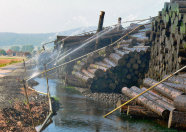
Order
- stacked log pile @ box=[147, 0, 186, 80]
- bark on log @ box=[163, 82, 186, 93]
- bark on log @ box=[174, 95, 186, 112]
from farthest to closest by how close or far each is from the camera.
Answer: stacked log pile @ box=[147, 0, 186, 80] < bark on log @ box=[163, 82, 186, 93] < bark on log @ box=[174, 95, 186, 112]

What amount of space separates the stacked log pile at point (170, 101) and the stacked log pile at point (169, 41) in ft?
3.96

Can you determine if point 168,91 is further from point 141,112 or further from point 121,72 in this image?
point 121,72

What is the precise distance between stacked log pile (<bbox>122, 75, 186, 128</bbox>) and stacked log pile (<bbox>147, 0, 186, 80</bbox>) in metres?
1.21

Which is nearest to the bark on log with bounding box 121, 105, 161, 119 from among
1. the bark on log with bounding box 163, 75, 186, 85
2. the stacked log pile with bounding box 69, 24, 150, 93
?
the bark on log with bounding box 163, 75, 186, 85

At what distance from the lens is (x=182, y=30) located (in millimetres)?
9211

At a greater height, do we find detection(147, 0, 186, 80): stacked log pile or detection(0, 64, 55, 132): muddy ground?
detection(147, 0, 186, 80): stacked log pile

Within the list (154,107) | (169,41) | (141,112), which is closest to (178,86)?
(154,107)

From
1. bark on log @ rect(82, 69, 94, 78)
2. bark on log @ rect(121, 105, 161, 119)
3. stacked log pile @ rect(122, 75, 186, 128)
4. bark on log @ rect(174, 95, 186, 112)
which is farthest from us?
bark on log @ rect(82, 69, 94, 78)

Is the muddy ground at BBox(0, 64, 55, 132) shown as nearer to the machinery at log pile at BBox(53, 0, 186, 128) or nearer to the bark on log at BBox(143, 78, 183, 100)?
the machinery at log pile at BBox(53, 0, 186, 128)

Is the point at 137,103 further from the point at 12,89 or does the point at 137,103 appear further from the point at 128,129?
the point at 12,89

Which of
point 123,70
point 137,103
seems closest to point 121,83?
point 123,70

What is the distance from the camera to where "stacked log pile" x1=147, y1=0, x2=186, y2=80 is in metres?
9.52

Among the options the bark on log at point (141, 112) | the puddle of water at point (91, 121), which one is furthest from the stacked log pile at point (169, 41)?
the puddle of water at point (91, 121)

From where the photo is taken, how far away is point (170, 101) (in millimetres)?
8484
